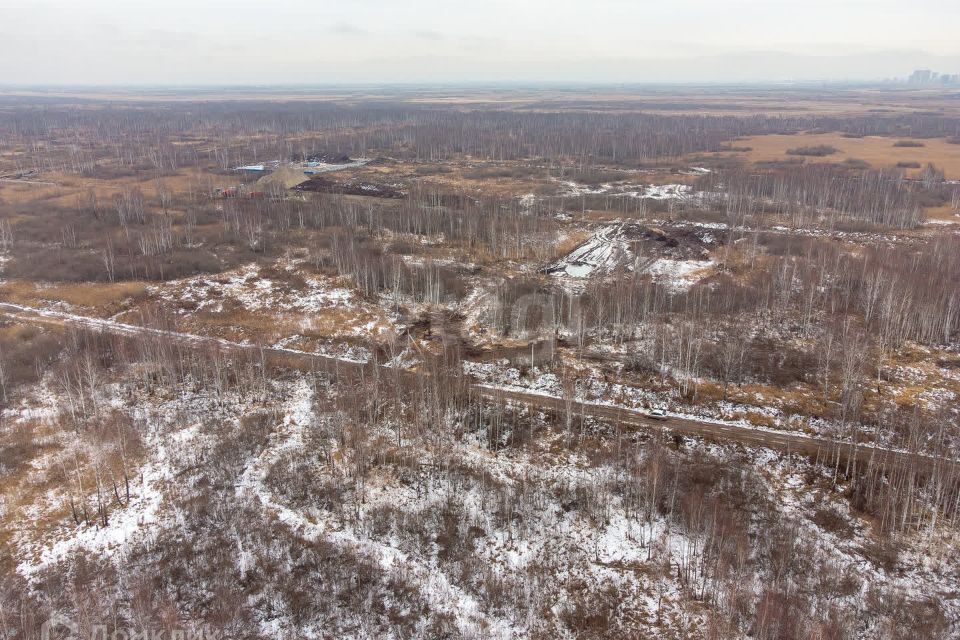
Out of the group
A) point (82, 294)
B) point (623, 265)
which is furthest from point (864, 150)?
point (82, 294)

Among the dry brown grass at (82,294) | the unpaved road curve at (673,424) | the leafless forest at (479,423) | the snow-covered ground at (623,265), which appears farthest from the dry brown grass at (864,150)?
the dry brown grass at (82,294)

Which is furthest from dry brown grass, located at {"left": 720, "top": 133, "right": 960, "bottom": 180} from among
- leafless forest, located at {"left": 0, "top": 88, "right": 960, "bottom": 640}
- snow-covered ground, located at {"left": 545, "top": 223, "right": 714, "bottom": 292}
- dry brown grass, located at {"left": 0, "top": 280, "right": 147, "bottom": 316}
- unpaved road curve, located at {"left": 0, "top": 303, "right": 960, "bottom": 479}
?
dry brown grass, located at {"left": 0, "top": 280, "right": 147, "bottom": 316}

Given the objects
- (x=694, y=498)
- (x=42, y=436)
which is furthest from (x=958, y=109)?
(x=42, y=436)

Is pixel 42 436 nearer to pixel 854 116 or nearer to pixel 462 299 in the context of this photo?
pixel 462 299

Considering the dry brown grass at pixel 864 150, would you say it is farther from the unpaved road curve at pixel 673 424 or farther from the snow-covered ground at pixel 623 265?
the unpaved road curve at pixel 673 424

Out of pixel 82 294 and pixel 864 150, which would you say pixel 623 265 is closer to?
pixel 82 294

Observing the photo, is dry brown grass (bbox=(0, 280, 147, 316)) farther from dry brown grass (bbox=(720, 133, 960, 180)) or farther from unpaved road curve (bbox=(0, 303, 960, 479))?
dry brown grass (bbox=(720, 133, 960, 180))

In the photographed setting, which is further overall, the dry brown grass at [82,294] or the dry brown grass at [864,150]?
the dry brown grass at [864,150]
